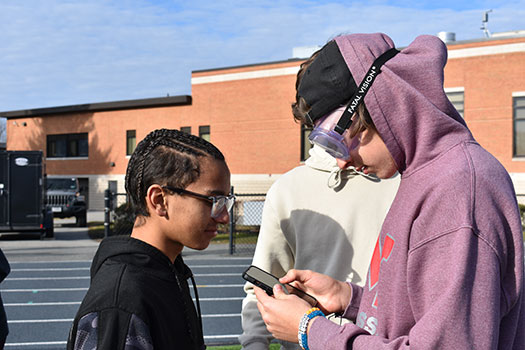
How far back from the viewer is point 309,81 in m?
1.83

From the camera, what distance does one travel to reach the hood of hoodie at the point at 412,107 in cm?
155

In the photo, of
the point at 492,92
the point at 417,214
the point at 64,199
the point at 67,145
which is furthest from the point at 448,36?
the point at 417,214

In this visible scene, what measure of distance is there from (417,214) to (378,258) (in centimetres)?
31

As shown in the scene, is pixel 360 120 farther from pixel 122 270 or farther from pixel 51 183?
pixel 51 183

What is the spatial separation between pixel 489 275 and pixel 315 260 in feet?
4.57

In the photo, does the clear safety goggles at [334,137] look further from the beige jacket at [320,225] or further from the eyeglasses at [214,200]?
the beige jacket at [320,225]

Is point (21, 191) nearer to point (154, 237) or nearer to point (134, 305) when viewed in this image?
point (154, 237)

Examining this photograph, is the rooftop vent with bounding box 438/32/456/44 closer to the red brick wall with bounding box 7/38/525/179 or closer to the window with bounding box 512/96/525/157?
the red brick wall with bounding box 7/38/525/179

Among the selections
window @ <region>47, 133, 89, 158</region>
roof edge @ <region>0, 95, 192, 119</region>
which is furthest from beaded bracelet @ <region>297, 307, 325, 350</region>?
window @ <region>47, 133, 89, 158</region>

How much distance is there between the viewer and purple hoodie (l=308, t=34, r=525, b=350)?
1314 mm

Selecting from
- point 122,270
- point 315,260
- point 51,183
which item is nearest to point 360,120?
point 122,270

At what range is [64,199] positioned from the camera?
912 inches

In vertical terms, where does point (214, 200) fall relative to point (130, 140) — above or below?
below

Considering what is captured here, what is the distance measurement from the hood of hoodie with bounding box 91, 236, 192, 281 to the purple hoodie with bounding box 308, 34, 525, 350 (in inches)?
25.5
